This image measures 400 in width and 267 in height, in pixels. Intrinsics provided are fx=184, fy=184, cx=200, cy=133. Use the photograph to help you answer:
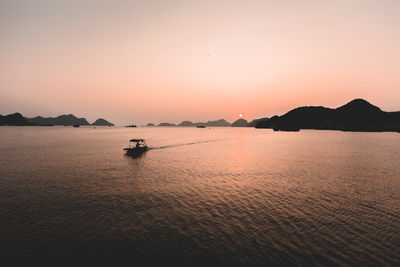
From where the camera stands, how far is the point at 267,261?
13203mm

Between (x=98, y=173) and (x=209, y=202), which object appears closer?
(x=209, y=202)

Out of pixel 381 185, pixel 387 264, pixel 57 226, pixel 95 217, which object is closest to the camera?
pixel 387 264

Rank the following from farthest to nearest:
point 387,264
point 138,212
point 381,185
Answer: point 381,185 → point 138,212 → point 387,264

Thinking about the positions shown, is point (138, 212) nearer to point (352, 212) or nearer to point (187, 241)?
point (187, 241)

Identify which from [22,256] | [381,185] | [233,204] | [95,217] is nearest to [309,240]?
[233,204]

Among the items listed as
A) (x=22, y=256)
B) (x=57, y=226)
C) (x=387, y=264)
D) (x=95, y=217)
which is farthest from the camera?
(x=95, y=217)

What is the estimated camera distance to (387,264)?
12656mm

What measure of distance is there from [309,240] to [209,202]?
1129 cm

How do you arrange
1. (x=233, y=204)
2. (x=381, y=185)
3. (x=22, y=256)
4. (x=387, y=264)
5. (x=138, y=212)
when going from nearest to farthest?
(x=387, y=264), (x=22, y=256), (x=138, y=212), (x=233, y=204), (x=381, y=185)

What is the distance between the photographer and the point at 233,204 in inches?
902

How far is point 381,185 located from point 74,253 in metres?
42.9

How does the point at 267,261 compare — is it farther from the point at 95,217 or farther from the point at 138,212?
the point at 95,217

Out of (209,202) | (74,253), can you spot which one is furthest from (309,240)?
(74,253)

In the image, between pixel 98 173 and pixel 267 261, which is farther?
pixel 98 173
